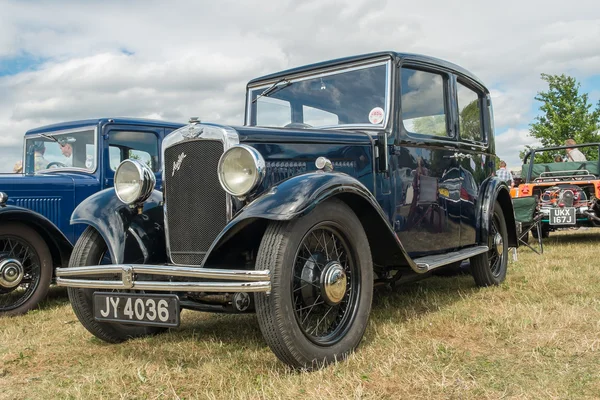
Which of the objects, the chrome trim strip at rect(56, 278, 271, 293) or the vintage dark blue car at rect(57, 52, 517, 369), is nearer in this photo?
the chrome trim strip at rect(56, 278, 271, 293)

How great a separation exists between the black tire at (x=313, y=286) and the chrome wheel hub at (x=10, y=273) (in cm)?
294

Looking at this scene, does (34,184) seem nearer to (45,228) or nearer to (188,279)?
(45,228)

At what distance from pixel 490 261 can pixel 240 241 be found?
9.89 feet

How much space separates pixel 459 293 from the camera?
465cm

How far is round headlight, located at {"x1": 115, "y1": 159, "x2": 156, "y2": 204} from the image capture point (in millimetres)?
3295

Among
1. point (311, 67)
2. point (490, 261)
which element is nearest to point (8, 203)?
point (311, 67)

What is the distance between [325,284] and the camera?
275 cm

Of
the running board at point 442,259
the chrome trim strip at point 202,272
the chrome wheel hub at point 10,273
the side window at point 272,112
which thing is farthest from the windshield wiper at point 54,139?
the running board at point 442,259

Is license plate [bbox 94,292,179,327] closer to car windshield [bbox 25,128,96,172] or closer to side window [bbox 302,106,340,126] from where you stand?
side window [bbox 302,106,340,126]

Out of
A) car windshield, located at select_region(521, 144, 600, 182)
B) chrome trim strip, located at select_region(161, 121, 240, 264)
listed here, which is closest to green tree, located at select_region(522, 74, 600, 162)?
car windshield, located at select_region(521, 144, 600, 182)

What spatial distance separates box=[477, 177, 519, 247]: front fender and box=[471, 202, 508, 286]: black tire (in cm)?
11

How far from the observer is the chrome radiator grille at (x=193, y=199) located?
2994 mm

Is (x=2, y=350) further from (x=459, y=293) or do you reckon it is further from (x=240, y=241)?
(x=459, y=293)

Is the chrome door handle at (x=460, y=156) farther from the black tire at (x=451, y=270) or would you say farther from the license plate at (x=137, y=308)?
the license plate at (x=137, y=308)
